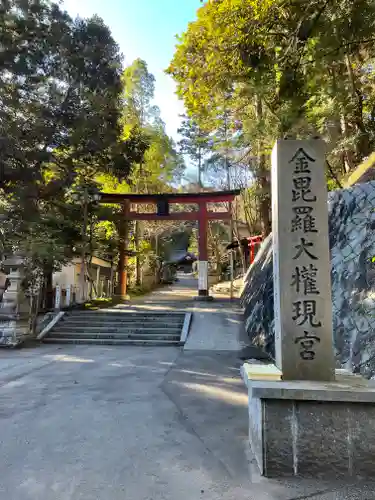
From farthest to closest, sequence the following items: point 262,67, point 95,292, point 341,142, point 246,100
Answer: point 95,292 < point 246,100 < point 341,142 < point 262,67

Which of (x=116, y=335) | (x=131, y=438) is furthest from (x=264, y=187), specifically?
(x=131, y=438)

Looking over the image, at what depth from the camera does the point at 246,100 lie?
1330 centimetres

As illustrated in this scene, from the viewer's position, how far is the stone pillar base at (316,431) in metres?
2.65

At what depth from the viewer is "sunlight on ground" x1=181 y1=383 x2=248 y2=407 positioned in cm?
459

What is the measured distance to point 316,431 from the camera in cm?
269

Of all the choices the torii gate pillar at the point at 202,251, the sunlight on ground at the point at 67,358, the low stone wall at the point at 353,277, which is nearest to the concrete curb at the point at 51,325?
the sunlight on ground at the point at 67,358

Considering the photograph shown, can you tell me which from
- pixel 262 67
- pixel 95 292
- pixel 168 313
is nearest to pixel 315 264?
pixel 262 67

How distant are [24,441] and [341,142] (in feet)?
31.8

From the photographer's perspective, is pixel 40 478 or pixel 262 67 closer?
pixel 40 478

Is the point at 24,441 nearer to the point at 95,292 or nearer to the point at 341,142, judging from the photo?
the point at 341,142

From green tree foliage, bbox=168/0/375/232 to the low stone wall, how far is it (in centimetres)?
254

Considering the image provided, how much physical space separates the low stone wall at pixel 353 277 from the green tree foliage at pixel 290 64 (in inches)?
100.0

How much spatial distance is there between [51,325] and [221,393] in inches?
289

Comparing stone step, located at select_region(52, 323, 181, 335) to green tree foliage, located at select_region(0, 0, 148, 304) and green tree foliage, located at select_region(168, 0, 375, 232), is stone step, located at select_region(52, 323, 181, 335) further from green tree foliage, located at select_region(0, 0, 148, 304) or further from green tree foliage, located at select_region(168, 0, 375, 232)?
green tree foliage, located at select_region(168, 0, 375, 232)
